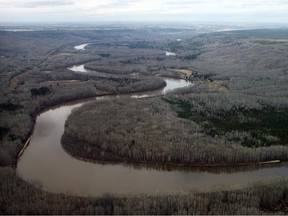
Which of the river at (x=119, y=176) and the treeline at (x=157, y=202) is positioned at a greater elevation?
the treeline at (x=157, y=202)

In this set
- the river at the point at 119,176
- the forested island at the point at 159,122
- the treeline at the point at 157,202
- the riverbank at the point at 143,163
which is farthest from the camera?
the riverbank at the point at 143,163

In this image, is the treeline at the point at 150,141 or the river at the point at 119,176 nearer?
the river at the point at 119,176

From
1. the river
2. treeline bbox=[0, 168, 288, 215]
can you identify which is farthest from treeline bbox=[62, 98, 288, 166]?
treeline bbox=[0, 168, 288, 215]

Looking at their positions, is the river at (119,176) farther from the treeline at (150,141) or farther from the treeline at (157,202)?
the treeline at (157,202)

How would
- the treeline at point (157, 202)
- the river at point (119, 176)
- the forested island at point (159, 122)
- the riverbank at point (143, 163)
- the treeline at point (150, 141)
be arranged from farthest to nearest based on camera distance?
1. the treeline at point (150, 141)
2. the riverbank at point (143, 163)
3. the river at point (119, 176)
4. the forested island at point (159, 122)
5. the treeline at point (157, 202)

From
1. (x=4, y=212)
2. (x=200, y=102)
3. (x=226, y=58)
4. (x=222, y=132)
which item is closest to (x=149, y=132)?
(x=222, y=132)

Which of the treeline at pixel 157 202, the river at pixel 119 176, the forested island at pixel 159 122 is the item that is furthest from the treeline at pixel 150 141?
the treeline at pixel 157 202

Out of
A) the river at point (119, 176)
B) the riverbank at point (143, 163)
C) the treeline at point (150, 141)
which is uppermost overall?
the treeline at point (150, 141)

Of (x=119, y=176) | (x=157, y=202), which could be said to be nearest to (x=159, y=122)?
(x=119, y=176)
